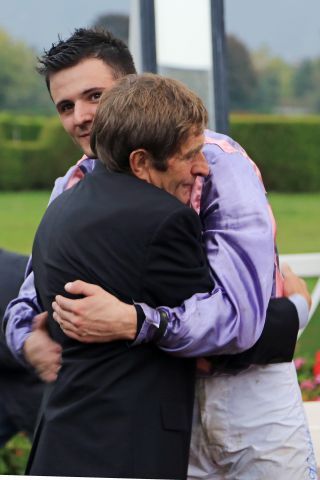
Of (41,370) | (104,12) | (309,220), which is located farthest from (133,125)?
(309,220)

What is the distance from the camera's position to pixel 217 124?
509cm

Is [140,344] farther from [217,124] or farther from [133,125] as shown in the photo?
[217,124]

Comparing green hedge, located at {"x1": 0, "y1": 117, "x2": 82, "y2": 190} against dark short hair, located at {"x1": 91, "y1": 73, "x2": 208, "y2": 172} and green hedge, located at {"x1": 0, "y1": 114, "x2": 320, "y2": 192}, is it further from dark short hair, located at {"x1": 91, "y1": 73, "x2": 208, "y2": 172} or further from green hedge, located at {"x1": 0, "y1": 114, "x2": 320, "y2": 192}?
dark short hair, located at {"x1": 91, "y1": 73, "x2": 208, "y2": 172}

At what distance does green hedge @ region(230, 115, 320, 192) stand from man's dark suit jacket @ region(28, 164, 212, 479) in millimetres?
24855

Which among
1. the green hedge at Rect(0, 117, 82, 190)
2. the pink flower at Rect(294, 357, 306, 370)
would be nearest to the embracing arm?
the pink flower at Rect(294, 357, 306, 370)

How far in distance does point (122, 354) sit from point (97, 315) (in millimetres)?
101

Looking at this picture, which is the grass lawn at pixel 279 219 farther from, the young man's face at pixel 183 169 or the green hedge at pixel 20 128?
the young man's face at pixel 183 169

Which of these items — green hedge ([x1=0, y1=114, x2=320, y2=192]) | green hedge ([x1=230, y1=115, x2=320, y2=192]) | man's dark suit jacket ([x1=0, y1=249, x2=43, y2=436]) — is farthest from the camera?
green hedge ([x1=0, y1=114, x2=320, y2=192])

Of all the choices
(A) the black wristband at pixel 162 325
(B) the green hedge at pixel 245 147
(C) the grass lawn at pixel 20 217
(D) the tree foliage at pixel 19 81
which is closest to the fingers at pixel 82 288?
(A) the black wristband at pixel 162 325

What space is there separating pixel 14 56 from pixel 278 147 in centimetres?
934

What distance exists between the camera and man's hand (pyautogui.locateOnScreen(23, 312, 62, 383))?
2.27 metres

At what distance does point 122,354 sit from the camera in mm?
2164

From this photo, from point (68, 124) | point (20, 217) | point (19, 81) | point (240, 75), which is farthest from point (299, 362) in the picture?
point (19, 81)

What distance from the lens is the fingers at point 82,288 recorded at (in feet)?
7.02
